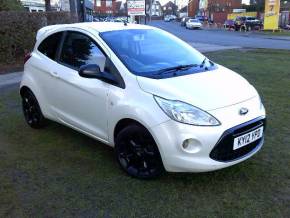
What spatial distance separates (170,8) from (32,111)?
5671 inches

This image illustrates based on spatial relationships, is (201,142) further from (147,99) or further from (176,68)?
(176,68)

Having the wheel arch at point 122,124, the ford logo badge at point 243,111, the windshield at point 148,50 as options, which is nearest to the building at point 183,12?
the windshield at point 148,50

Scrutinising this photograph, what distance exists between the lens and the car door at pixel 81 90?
4.50 metres

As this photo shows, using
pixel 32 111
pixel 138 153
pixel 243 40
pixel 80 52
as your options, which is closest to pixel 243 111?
pixel 138 153

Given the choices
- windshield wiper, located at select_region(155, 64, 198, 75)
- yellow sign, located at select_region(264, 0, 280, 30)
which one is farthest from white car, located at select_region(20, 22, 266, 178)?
yellow sign, located at select_region(264, 0, 280, 30)

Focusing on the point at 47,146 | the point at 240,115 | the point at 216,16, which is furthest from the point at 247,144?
the point at 216,16

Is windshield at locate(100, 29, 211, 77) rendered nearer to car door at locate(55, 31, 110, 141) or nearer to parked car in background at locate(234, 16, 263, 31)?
car door at locate(55, 31, 110, 141)

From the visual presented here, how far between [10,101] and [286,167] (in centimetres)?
563

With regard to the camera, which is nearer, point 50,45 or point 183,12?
point 50,45

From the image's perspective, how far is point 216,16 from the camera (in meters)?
77.3

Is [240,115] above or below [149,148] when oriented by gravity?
above

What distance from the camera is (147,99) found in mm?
3951

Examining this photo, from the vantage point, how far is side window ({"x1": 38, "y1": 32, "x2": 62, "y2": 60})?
5.40 metres

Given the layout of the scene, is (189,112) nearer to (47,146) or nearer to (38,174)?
(38,174)
